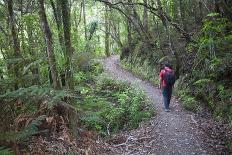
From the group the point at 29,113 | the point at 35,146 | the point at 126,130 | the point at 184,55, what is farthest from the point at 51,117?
the point at 184,55

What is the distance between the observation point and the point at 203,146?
28.4 feet

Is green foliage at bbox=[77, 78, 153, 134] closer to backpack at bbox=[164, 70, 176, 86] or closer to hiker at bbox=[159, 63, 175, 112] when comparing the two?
hiker at bbox=[159, 63, 175, 112]

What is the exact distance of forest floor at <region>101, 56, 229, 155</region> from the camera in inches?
341

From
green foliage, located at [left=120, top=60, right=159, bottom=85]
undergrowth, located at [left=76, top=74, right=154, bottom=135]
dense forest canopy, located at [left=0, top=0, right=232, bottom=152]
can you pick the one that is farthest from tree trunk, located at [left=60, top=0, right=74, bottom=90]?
green foliage, located at [left=120, top=60, right=159, bottom=85]

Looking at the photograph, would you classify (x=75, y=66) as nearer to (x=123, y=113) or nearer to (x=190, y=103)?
(x=123, y=113)

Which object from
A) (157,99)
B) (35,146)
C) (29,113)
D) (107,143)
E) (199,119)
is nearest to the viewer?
(35,146)

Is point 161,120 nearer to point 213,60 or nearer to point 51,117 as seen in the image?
point 213,60

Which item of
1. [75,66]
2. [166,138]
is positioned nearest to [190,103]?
[166,138]

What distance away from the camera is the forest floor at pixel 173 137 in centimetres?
866

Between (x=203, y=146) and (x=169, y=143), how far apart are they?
0.95 meters

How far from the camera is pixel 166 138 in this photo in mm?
9461

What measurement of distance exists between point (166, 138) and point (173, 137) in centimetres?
21

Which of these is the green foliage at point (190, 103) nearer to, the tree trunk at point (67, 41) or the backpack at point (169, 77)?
the backpack at point (169, 77)

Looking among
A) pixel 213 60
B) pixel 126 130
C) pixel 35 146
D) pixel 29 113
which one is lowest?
pixel 126 130
